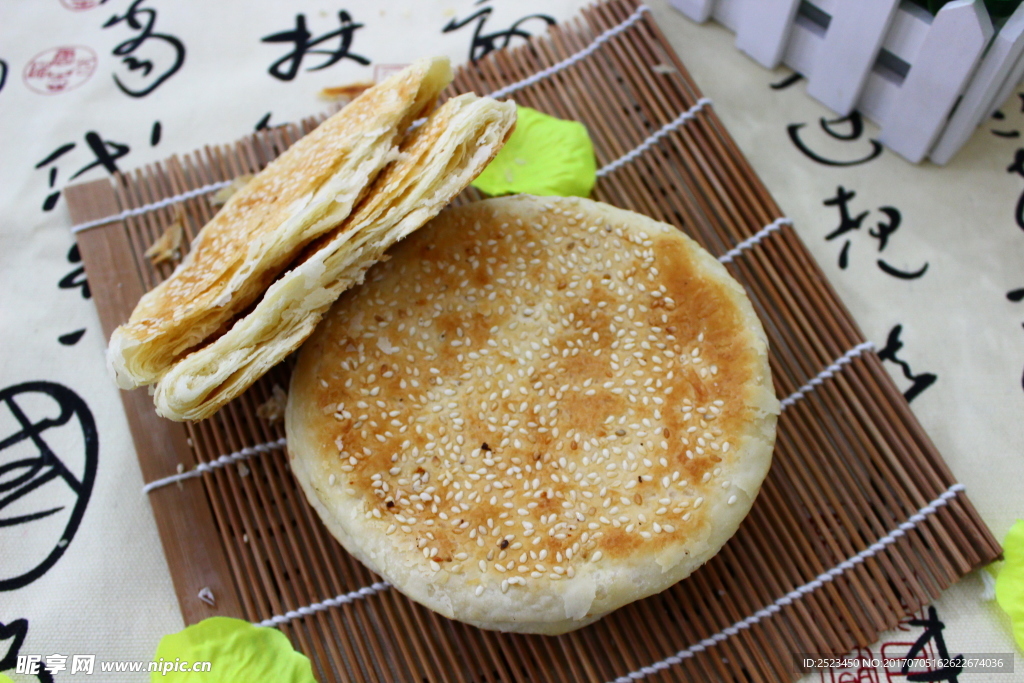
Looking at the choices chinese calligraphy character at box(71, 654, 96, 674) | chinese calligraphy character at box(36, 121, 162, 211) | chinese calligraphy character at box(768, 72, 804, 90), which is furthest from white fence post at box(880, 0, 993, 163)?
chinese calligraphy character at box(71, 654, 96, 674)

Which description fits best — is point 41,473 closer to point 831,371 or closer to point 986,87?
point 831,371

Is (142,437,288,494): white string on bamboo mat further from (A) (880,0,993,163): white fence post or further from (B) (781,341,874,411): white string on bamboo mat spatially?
(A) (880,0,993,163): white fence post

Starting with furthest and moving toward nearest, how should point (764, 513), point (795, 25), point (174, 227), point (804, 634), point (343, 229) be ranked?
1. point (795, 25)
2. point (174, 227)
3. point (764, 513)
4. point (804, 634)
5. point (343, 229)

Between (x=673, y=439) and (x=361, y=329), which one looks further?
(x=361, y=329)

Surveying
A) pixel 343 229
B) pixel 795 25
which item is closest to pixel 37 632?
pixel 343 229

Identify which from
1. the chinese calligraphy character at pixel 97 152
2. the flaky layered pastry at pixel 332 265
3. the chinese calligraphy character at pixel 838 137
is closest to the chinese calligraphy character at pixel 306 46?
the chinese calligraphy character at pixel 97 152

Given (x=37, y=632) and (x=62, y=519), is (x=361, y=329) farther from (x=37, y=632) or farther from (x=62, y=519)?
(x=37, y=632)
